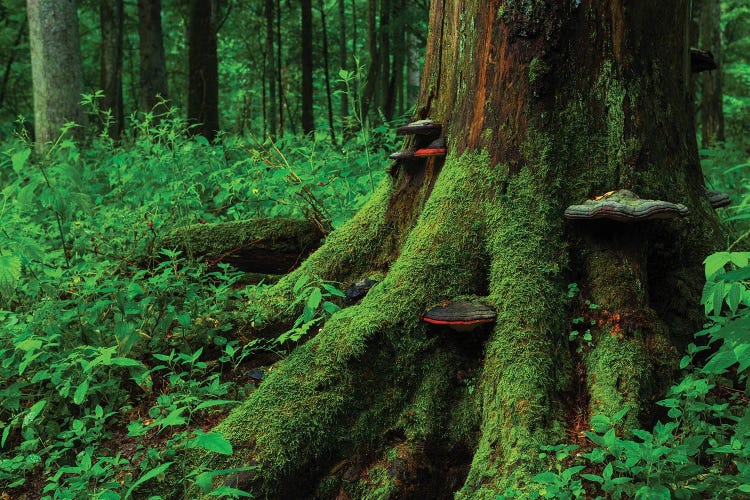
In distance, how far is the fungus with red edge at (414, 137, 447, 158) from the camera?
3617mm

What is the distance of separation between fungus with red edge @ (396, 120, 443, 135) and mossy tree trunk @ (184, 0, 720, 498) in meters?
0.25

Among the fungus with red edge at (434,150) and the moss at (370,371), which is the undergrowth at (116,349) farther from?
the fungus with red edge at (434,150)

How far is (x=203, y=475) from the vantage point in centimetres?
232

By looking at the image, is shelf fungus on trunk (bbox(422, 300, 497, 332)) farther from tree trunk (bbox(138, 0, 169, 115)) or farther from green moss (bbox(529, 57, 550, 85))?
tree trunk (bbox(138, 0, 169, 115))

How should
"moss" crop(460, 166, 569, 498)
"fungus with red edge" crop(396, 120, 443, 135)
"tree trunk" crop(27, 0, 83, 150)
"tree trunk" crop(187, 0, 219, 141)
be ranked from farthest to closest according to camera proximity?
"tree trunk" crop(187, 0, 219, 141) < "tree trunk" crop(27, 0, 83, 150) < "fungus with red edge" crop(396, 120, 443, 135) < "moss" crop(460, 166, 569, 498)

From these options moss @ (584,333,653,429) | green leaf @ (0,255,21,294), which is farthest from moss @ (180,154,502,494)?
green leaf @ (0,255,21,294)

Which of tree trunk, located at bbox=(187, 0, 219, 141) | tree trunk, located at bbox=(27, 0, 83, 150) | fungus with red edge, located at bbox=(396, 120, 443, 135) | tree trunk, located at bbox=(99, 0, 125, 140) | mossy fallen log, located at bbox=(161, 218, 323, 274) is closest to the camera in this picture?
fungus with red edge, located at bbox=(396, 120, 443, 135)

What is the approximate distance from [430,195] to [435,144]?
1.07ft

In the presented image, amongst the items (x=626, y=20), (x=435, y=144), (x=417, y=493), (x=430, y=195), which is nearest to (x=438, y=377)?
(x=417, y=493)

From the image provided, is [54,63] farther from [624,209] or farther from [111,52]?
[624,209]

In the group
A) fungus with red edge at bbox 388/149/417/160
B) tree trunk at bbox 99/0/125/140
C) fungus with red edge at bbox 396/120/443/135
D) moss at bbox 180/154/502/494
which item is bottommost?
moss at bbox 180/154/502/494

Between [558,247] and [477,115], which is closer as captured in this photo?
[558,247]

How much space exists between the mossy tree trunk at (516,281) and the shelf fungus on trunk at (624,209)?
0.21 metres

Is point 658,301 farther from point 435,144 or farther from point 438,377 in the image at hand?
point 435,144
